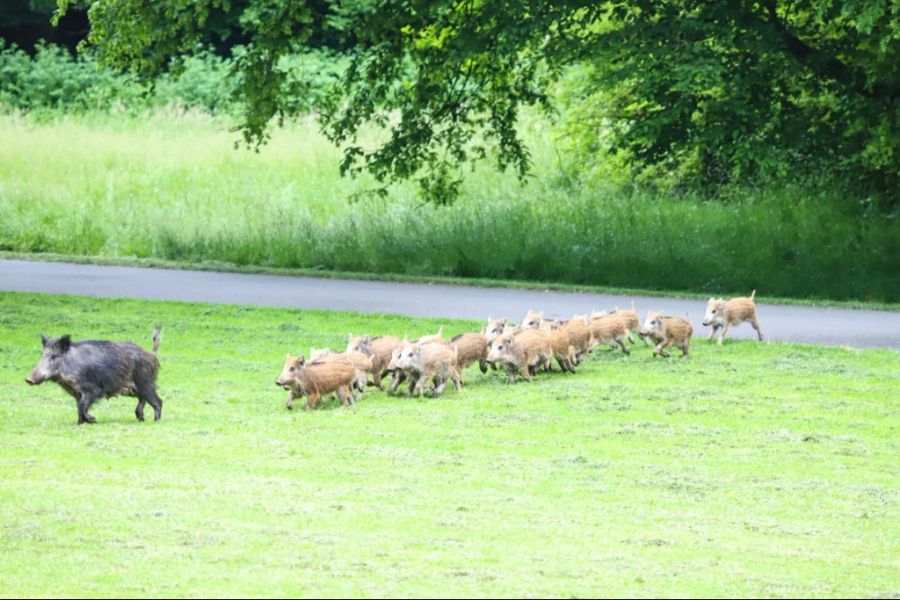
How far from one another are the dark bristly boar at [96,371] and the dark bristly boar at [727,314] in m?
8.27

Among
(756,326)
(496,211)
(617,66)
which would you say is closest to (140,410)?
(756,326)

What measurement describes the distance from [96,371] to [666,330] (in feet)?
24.1

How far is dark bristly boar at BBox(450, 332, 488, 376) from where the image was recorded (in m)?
16.7

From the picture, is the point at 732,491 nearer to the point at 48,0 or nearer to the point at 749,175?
the point at 749,175

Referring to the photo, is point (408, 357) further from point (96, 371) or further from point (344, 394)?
point (96, 371)

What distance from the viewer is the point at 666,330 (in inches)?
727

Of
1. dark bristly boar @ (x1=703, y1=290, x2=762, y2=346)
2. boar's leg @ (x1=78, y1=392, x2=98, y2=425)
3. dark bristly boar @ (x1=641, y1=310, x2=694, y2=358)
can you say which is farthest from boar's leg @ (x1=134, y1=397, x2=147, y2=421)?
dark bristly boar @ (x1=703, y1=290, x2=762, y2=346)

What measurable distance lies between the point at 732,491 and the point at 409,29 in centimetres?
1798

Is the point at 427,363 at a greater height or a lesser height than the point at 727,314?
lesser

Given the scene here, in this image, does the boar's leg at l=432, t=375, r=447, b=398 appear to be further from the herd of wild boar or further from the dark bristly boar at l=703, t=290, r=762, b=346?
the dark bristly boar at l=703, t=290, r=762, b=346

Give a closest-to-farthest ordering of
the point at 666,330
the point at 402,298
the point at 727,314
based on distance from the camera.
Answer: the point at 666,330 → the point at 727,314 → the point at 402,298

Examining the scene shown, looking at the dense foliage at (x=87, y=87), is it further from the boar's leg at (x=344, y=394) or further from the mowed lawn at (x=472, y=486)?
the boar's leg at (x=344, y=394)

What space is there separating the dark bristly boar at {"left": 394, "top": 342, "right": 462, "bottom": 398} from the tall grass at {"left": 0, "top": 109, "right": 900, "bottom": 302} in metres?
11.9

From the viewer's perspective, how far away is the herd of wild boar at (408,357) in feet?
44.6
